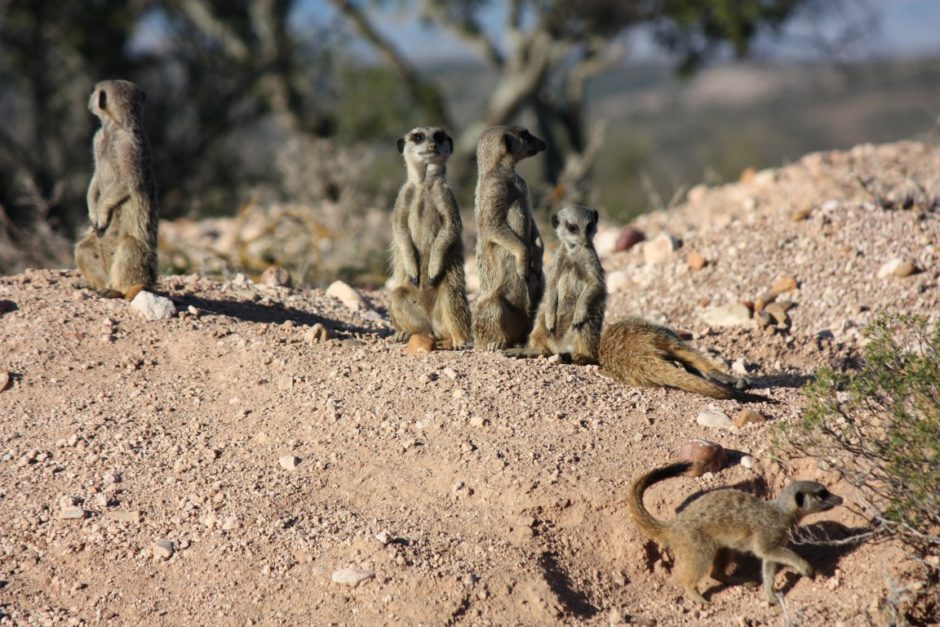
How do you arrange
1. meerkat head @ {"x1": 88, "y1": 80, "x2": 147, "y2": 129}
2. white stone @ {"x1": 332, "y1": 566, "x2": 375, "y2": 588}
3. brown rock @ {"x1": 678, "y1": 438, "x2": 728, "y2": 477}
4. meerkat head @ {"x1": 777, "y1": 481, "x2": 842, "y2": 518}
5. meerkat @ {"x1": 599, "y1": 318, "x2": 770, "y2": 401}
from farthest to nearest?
meerkat head @ {"x1": 88, "y1": 80, "x2": 147, "y2": 129}
meerkat @ {"x1": 599, "y1": 318, "x2": 770, "y2": 401}
brown rock @ {"x1": 678, "y1": 438, "x2": 728, "y2": 477}
meerkat head @ {"x1": 777, "y1": 481, "x2": 842, "y2": 518}
white stone @ {"x1": 332, "y1": 566, "x2": 375, "y2": 588}

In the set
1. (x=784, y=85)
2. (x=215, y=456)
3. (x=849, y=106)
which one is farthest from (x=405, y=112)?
(x=784, y=85)

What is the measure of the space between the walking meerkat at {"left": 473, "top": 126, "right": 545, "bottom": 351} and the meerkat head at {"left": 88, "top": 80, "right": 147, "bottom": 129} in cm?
201

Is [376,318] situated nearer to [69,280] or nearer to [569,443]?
[69,280]

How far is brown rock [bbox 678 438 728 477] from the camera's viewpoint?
4.36m

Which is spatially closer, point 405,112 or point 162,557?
point 162,557

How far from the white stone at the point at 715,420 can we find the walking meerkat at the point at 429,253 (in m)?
1.63

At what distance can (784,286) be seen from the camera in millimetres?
6824

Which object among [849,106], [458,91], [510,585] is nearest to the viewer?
[510,585]

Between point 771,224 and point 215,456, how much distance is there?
4670 mm

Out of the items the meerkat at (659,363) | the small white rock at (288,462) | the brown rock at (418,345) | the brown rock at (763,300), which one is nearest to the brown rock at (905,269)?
the brown rock at (763,300)

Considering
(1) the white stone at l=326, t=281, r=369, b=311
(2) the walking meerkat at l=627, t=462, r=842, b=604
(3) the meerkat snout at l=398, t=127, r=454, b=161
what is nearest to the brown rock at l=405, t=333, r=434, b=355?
(3) the meerkat snout at l=398, t=127, r=454, b=161

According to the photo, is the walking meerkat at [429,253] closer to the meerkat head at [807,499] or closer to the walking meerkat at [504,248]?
the walking meerkat at [504,248]

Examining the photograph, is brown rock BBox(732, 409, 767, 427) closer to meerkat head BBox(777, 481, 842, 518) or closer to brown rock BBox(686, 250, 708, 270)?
meerkat head BBox(777, 481, 842, 518)

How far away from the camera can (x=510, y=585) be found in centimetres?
384
